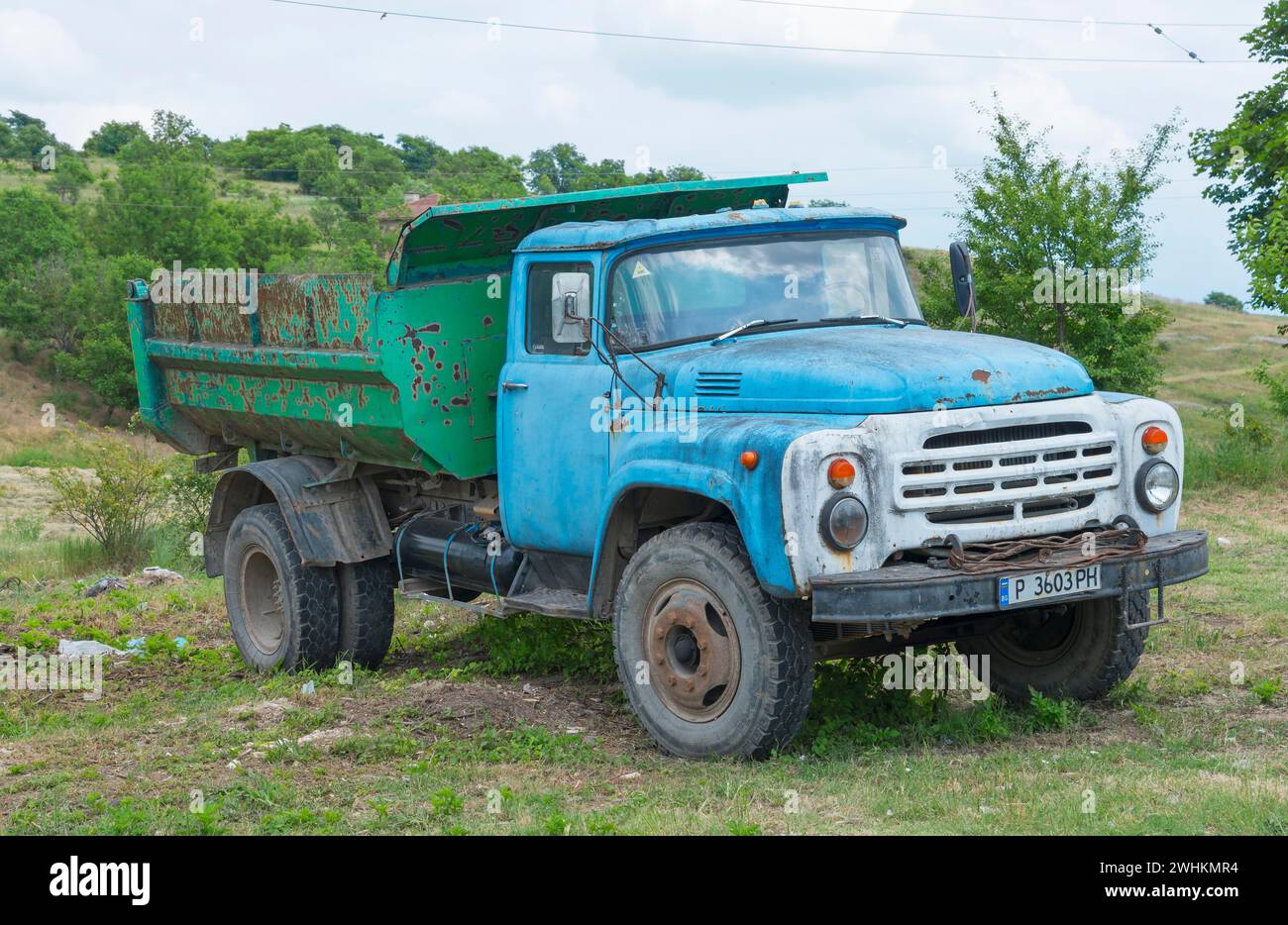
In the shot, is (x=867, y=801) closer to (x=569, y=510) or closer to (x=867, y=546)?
(x=867, y=546)

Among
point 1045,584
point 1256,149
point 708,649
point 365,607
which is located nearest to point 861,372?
point 1045,584

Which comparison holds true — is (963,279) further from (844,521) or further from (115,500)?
(115,500)

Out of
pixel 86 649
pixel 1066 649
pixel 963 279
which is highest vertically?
pixel 963 279

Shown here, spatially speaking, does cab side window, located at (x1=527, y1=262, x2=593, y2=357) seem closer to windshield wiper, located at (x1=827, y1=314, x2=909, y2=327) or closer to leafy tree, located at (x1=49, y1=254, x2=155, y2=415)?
windshield wiper, located at (x1=827, y1=314, x2=909, y2=327)

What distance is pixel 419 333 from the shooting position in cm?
738

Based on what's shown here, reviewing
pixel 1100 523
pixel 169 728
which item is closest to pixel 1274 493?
pixel 1100 523

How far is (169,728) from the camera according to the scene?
7.07 m

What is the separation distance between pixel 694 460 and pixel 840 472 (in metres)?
0.71

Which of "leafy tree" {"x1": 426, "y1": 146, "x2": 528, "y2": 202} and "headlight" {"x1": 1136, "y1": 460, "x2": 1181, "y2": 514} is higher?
"leafy tree" {"x1": 426, "y1": 146, "x2": 528, "y2": 202}

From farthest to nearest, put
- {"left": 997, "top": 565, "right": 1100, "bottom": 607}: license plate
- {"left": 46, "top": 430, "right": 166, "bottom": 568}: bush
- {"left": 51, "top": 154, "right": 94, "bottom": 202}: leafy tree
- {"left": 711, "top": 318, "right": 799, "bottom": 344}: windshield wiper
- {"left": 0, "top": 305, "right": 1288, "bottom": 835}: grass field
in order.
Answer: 1. {"left": 51, "top": 154, "right": 94, "bottom": 202}: leafy tree
2. {"left": 46, "top": 430, "right": 166, "bottom": 568}: bush
3. {"left": 711, "top": 318, "right": 799, "bottom": 344}: windshield wiper
4. {"left": 997, "top": 565, "right": 1100, "bottom": 607}: license plate
5. {"left": 0, "top": 305, "right": 1288, "bottom": 835}: grass field

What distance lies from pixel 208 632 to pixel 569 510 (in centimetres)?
448

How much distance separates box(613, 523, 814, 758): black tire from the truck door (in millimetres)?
614

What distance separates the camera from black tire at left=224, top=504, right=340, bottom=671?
27.9 ft

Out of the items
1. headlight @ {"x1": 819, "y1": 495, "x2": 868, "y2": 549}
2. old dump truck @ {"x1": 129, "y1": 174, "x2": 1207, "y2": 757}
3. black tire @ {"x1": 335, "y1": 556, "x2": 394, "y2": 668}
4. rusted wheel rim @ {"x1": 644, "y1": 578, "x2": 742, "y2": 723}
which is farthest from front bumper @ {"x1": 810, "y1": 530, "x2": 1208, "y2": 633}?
black tire @ {"x1": 335, "y1": 556, "x2": 394, "y2": 668}
